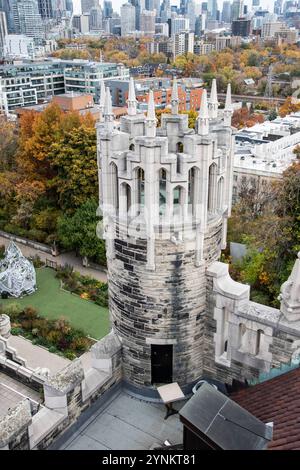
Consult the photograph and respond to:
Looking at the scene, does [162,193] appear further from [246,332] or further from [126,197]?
[246,332]

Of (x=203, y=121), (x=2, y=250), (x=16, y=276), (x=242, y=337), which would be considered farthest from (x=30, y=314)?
(x=203, y=121)

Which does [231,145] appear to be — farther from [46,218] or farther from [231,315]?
[46,218]

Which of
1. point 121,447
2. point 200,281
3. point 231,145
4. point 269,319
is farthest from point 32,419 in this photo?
point 231,145

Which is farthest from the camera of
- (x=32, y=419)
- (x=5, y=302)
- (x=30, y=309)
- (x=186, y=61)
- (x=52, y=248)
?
(x=186, y=61)

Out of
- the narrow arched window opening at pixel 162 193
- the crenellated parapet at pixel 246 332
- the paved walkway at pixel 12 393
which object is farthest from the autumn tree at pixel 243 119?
the crenellated parapet at pixel 246 332

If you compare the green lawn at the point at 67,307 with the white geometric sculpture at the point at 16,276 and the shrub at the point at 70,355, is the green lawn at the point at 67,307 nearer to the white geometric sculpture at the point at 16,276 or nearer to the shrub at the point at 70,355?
the white geometric sculpture at the point at 16,276

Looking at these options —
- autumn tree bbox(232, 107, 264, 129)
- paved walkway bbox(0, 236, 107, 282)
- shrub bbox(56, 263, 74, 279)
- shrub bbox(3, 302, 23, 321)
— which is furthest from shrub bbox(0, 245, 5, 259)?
autumn tree bbox(232, 107, 264, 129)
